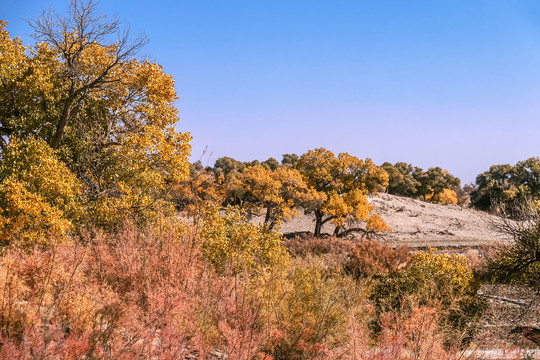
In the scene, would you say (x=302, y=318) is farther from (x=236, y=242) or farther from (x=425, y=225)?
(x=425, y=225)

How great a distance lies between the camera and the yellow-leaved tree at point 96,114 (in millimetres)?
10586

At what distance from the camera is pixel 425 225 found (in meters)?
35.9

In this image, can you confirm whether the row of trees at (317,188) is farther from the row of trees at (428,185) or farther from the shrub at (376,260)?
the row of trees at (428,185)

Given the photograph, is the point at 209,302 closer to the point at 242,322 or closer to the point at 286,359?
the point at 242,322

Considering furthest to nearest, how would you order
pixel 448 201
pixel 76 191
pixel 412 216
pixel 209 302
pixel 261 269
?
pixel 448 201 → pixel 412 216 → pixel 76 191 → pixel 261 269 → pixel 209 302

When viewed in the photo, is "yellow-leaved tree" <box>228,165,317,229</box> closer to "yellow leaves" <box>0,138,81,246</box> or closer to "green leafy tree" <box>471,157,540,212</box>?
"yellow leaves" <box>0,138,81,246</box>

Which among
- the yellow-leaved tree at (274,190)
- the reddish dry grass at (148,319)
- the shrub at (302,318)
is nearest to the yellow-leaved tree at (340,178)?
the yellow-leaved tree at (274,190)

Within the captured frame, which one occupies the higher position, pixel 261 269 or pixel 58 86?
pixel 58 86

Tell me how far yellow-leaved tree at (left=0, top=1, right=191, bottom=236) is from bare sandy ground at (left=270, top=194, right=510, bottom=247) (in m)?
20.9

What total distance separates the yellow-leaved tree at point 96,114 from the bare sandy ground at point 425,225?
2093 centimetres

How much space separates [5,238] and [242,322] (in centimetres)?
779

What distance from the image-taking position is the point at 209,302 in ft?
15.8

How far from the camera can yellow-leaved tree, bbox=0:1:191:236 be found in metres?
10.6

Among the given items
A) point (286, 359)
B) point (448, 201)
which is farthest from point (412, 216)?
point (286, 359)
